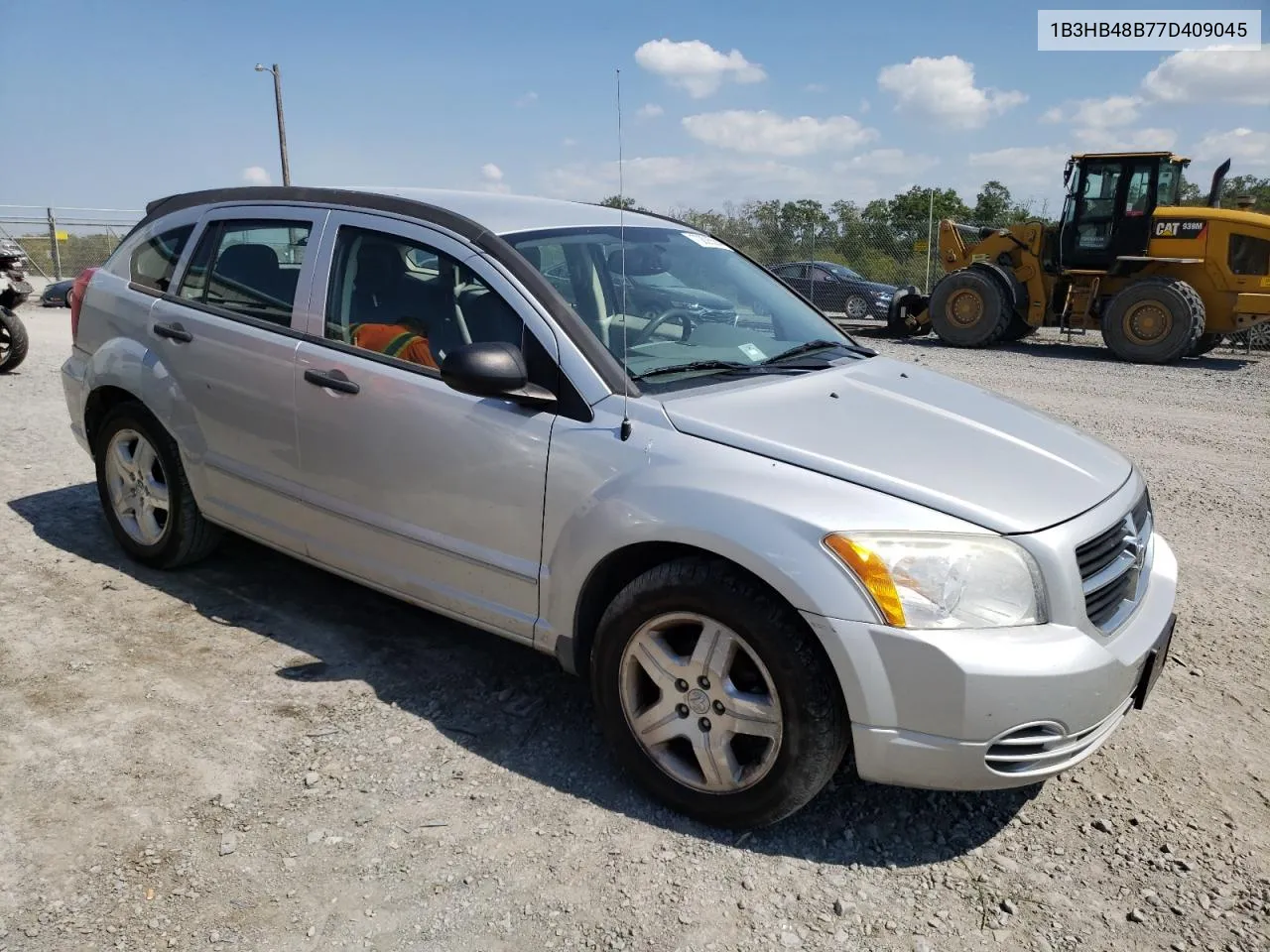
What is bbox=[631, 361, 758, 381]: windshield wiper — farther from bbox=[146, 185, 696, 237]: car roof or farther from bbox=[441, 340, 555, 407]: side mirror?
bbox=[146, 185, 696, 237]: car roof

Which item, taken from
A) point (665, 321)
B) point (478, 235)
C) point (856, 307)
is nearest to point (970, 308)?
point (856, 307)

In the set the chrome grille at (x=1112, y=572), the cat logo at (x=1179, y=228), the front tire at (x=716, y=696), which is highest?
the cat logo at (x=1179, y=228)

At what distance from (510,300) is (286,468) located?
47.6 inches

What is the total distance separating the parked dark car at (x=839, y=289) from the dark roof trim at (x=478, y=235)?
17.7m

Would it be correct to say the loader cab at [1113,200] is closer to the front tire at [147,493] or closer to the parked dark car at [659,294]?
the parked dark car at [659,294]

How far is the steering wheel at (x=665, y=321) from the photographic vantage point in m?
3.23

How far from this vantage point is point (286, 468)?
371cm

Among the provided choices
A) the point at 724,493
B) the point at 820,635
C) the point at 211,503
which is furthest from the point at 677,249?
the point at 211,503

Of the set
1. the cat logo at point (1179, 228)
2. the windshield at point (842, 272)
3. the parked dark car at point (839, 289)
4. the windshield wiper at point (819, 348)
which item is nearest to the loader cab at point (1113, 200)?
the cat logo at point (1179, 228)

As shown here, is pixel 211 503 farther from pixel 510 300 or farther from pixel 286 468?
pixel 510 300

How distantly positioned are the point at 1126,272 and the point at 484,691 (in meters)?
13.9

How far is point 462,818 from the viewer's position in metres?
2.82

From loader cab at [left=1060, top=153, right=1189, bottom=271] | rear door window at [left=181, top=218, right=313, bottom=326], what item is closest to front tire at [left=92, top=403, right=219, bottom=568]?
rear door window at [left=181, top=218, right=313, bottom=326]

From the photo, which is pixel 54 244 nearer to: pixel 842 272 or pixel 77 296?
pixel 842 272
